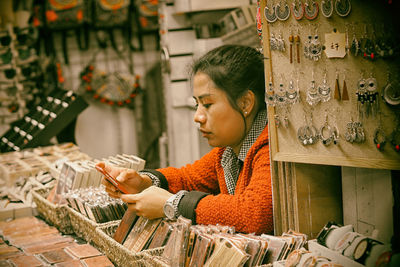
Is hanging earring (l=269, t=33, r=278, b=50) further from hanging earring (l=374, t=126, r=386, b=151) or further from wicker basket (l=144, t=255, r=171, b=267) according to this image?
wicker basket (l=144, t=255, r=171, b=267)

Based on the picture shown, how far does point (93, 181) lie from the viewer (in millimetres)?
2992

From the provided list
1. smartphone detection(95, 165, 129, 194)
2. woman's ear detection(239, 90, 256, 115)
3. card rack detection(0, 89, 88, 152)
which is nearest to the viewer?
woman's ear detection(239, 90, 256, 115)

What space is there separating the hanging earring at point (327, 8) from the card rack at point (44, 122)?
4044 mm

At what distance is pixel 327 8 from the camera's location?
1642mm

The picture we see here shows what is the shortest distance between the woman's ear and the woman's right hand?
2.25 ft

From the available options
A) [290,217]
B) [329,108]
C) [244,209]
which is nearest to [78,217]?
[244,209]

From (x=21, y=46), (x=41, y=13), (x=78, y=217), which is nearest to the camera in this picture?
(x=78, y=217)

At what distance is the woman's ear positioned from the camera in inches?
86.5

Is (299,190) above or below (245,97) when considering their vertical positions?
below

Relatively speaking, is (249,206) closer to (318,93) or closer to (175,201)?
(175,201)

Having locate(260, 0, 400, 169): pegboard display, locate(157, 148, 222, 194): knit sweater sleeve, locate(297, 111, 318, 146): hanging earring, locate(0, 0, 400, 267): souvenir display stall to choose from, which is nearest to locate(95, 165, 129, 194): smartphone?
locate(0, 0, 400, 267): souvenir display stall

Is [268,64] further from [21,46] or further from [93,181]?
[21,46]

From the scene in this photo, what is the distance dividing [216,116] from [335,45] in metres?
0.69

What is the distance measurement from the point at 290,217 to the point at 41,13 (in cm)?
607
